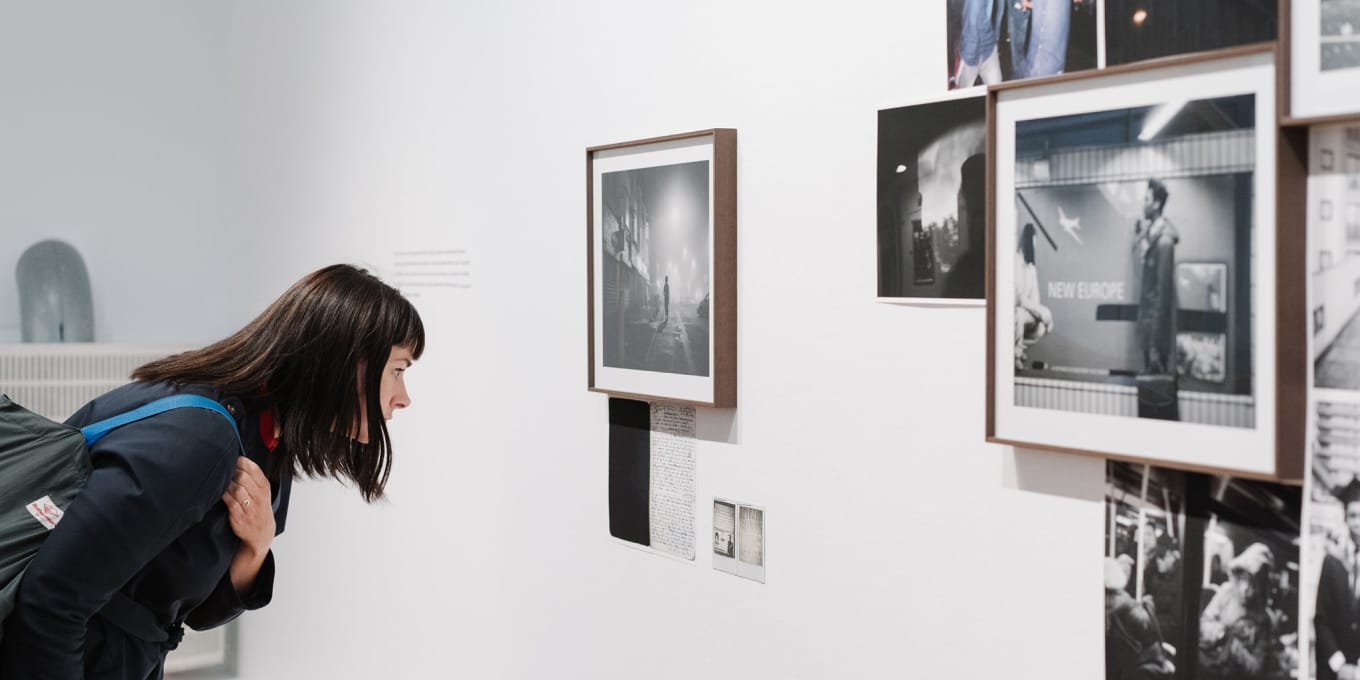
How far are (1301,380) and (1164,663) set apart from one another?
1.33 ft

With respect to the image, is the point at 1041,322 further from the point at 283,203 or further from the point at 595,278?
the point at 283,203

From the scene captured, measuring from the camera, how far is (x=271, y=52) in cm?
380

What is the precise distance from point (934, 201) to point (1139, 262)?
0.36 m

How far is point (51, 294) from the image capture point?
12.2 feet

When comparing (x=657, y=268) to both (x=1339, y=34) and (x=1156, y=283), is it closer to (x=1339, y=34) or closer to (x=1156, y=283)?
(x=1156, y=283)

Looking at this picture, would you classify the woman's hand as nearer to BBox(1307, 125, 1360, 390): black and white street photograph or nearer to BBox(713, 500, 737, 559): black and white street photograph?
BBox(713, 500, 737, 559): black and white street photograph

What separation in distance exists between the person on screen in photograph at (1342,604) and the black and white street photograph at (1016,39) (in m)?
0.65

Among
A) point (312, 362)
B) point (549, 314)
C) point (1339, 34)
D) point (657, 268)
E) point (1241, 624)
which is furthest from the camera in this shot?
point (549, 314)

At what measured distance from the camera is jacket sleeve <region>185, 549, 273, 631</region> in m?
1.95

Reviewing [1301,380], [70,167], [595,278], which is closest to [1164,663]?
[1301,380]

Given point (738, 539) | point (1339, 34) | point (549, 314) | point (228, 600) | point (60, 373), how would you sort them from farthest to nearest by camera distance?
1. point (60, 373)
2. point (549, 314)
3. point (738, 539)
4. point (228, 600)
5. point (1339, 34)

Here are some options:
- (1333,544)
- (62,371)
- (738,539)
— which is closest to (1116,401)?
(1333,544)

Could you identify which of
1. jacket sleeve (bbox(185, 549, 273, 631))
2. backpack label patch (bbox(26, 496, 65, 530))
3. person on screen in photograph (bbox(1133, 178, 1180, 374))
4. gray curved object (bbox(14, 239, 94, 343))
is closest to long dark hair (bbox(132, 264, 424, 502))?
backpack label patch (bbox(26, 496, 65, 530))

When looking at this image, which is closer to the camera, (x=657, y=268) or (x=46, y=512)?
(x=46, y=512)
